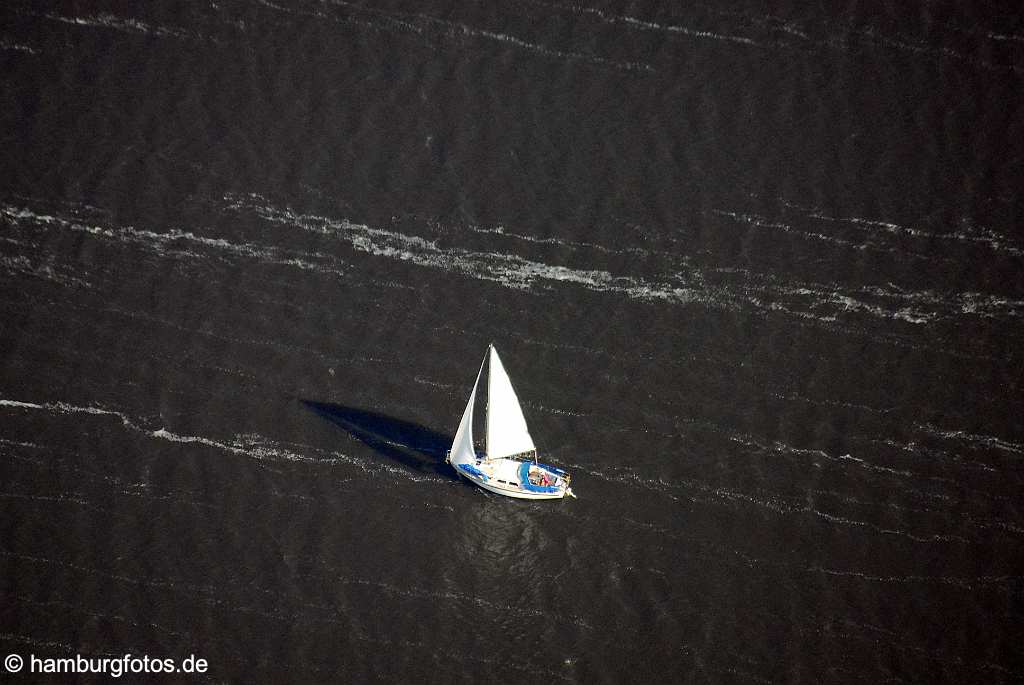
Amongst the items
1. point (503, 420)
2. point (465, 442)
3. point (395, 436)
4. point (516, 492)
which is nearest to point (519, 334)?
point (503, 420)

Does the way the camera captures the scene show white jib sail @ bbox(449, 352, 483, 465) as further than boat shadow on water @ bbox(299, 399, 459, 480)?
No

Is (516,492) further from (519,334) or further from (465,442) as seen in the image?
(519,334)

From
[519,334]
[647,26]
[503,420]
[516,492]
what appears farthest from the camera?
[647,26]

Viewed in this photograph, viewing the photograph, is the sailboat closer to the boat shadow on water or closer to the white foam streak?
the boat shadow on water

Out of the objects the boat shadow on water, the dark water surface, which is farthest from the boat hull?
the boat shadow on water

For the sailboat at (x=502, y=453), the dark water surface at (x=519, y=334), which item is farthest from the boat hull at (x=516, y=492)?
the dark water surface at (x=519, y=334)

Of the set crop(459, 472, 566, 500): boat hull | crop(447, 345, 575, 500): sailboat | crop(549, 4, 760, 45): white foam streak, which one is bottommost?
crop(459, 472, 566, 500): boat hull

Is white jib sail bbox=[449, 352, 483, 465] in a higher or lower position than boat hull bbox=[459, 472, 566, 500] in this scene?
higher

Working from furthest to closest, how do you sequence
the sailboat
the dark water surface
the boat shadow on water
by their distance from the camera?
the boat shadow on water
the sailboat
the dark water surface

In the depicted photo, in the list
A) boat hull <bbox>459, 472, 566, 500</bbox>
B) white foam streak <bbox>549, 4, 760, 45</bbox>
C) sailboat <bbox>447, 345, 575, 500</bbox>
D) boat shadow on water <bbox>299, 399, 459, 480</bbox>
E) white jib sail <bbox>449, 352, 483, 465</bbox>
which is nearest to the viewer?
boat hull <bbox>459, 472, 566, 500</bbox>
